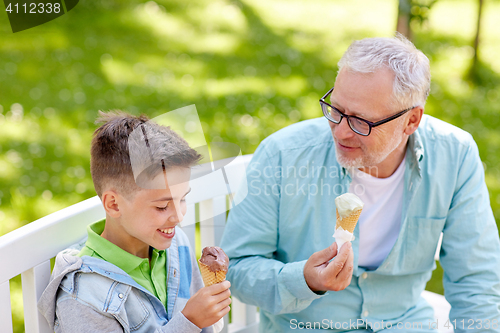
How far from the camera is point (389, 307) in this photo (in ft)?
7.22

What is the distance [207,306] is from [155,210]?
13.2 inches

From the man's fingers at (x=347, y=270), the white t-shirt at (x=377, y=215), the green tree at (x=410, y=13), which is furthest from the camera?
the green tree at (x=410, y=13)

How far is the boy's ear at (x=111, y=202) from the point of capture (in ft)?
5.40

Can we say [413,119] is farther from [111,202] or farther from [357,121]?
[111,202]

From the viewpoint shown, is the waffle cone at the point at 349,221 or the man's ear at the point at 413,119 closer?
the waffle cone at the point at 349,221

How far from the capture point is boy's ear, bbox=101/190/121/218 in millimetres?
1646

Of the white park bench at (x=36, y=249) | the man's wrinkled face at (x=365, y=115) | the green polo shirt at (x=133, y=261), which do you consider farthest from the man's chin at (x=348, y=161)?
the green polo shirt at (x=133, y=261)

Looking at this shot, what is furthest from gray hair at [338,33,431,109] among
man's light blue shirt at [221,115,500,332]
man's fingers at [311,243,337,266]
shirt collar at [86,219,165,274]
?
shirt collar at [86,219,165,274]

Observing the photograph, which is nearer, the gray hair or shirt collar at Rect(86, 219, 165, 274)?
shirt collar at Rect(86, 219, 165, 274)

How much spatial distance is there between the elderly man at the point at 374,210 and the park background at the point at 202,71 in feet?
5.01

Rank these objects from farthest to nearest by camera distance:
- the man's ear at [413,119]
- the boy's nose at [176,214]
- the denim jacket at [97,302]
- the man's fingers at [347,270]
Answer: the man's ear at [413,119] < the man's fingers at [347,270] < the boy's nose at [176,214] < the denim jacket at [97,302]

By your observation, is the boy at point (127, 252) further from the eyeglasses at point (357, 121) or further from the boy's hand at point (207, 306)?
the eyeglasses at point (357, 121)

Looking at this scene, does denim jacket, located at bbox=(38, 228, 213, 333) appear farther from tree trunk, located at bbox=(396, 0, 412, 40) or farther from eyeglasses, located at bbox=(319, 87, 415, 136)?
tree trunk, located at bbox=(396, 0, 412, 40)

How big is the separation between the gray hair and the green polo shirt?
3.36 ft
